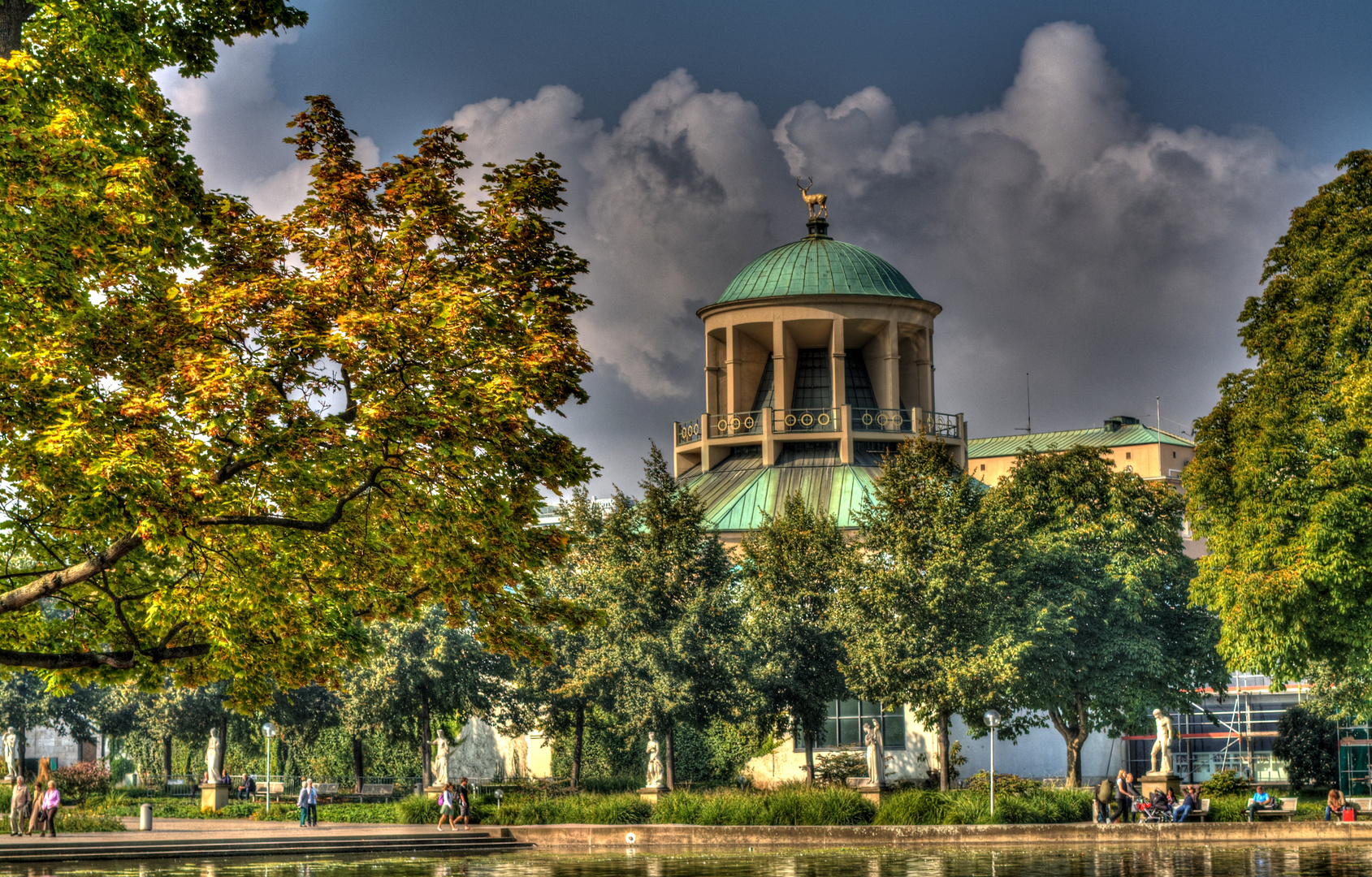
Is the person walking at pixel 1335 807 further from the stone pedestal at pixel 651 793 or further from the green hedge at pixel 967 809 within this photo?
the stone pedestal at pixel 651 793

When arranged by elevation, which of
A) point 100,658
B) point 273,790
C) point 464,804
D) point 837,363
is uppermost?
point 837,363

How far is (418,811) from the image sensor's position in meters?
38.4

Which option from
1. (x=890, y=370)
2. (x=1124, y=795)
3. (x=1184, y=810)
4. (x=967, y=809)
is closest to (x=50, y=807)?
(x=967, y=809)

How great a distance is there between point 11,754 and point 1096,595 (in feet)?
136

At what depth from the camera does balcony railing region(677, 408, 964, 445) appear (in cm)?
5375

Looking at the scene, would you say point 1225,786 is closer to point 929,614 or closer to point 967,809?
point 929,614

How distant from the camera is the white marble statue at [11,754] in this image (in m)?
49.8

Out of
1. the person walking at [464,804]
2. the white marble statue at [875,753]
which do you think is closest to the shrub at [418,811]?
the person walking at [464,804]

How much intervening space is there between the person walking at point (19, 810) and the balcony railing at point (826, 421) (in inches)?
1148

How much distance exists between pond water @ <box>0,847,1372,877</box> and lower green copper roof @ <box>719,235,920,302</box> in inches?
1144

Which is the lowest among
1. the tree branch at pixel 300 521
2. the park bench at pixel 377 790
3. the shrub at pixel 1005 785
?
the park bench at pixel 377 790

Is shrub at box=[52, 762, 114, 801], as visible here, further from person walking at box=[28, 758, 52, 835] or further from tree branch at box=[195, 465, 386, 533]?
tree branch at box=[195, 465, 386, 533]

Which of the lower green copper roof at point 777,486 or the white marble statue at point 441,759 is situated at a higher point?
the lower green copper roof at point 777,486

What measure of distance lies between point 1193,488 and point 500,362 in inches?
921
